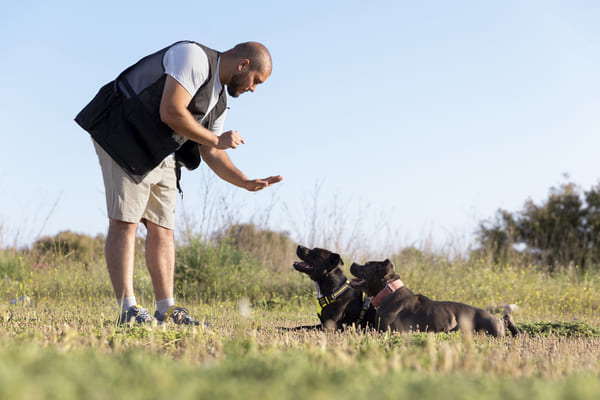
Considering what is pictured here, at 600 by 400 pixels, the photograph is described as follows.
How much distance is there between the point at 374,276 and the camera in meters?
5.56

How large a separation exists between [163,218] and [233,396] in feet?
13.6

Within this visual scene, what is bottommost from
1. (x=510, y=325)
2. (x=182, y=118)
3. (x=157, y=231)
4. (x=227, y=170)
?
(x=510, y=325)

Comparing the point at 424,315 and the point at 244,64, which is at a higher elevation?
the point at 244,64

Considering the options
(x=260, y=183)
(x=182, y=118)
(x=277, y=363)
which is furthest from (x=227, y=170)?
(x=277, y=363)

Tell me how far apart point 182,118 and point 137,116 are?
60 centimetres

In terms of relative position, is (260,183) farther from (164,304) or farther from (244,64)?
(164,304)

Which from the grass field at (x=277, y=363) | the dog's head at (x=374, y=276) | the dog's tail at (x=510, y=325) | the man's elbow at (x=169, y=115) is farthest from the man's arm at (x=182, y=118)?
the dog's tail at (x=510, y=325)

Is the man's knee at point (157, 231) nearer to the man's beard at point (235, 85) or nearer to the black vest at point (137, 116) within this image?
the black vest at point (137, 116)

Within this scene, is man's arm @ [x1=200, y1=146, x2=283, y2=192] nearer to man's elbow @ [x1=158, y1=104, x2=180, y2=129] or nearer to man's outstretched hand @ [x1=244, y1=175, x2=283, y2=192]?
man's outstretched hand @ [x1=244, y1=175, x2=283, y2=192]

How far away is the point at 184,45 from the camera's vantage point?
A: 15.1ft

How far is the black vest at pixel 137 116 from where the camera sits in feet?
15.4

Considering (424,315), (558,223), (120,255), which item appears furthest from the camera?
(558,223)

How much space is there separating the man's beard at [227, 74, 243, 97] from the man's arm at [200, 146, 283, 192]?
0.59m

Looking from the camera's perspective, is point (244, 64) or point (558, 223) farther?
point (558, 223)
